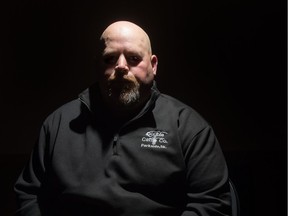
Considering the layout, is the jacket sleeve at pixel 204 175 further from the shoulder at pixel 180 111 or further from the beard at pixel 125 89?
the beard at pixel 125 89

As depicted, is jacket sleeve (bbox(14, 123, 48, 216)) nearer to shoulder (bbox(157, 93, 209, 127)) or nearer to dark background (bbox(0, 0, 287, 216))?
shoulder (bbox(157, 93, 209, 127))

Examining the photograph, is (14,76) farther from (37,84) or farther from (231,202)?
(231,202)

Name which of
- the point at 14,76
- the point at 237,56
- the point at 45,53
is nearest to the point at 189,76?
the point at 237,56

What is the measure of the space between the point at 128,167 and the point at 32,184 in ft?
1.01

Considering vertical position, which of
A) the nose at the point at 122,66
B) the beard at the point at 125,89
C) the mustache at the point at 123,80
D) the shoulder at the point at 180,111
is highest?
the nose at the point at 122,66

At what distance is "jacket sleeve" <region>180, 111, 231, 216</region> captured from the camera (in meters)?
1.16

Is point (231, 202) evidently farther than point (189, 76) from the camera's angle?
No

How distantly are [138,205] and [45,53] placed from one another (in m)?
0.95

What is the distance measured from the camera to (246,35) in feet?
5.92

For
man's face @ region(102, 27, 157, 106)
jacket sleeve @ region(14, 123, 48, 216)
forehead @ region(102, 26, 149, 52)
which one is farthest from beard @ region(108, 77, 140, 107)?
jacket sleeve @ region(14, 123, 48, 216)

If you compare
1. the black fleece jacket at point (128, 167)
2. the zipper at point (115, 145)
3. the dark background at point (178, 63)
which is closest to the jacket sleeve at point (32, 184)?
the black fleece jacket at point (128, 167)

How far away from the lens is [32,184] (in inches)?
49.9

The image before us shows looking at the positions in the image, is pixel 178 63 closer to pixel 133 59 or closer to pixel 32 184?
pixel 133 59

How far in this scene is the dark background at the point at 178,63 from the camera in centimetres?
179
